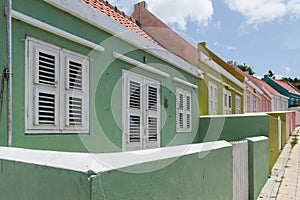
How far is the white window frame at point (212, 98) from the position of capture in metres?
13.7

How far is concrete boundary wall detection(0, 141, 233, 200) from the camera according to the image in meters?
2.11

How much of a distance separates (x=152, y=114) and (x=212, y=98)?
6633 millimetres

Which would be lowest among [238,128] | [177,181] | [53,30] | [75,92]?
[177,181]

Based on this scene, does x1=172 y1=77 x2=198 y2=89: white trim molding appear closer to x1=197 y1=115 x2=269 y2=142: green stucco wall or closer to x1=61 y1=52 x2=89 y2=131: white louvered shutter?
x1=197 y1=115 x2=269 y2=142: green stucco wall

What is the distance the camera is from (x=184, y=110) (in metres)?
10.5

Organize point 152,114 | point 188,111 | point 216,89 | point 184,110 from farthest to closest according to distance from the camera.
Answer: point 216,89 < point 188,111 < point 184,110 < point 152,114

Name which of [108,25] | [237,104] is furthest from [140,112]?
[237,104]

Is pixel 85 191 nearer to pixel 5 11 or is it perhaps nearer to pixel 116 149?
pixel 5 11

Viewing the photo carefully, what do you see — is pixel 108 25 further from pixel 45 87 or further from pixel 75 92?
pixel 45 87

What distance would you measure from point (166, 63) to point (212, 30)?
32.0ft

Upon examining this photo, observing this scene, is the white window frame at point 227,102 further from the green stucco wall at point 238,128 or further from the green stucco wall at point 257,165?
the green stucco wall at point 257,165

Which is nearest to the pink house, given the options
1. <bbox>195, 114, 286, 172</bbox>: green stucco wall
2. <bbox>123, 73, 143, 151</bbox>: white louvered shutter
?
<bbox>195, 114, 286, 172</bbox>: green stucco wall

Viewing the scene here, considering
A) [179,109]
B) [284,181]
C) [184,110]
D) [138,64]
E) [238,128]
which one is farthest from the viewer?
[238,128]

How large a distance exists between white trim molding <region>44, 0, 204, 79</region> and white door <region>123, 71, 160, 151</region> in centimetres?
83
